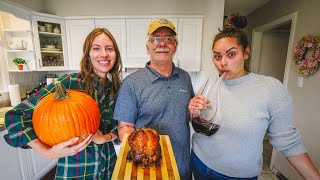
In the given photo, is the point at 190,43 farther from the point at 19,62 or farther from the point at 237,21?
the point at 19,62

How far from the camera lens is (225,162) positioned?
0.75m

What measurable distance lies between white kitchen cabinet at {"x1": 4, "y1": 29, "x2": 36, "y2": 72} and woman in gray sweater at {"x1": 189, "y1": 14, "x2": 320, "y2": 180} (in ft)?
8.33

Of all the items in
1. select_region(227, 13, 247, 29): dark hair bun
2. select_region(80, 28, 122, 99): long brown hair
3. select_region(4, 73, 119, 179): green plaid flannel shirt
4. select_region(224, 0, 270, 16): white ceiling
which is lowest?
select_region(4, 73, 119, 179): green plaid flannel shirt

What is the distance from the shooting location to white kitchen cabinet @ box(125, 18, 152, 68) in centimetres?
233

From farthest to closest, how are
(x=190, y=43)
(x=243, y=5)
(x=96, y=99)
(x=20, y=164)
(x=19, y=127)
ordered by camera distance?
1. (x=243, y=5)
2. (x=190, y=43)
3. (x=20, y=164)
4. (x=96, y=99)
5. (x=19, y=127)

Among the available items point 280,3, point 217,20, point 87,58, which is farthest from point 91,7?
point 280,3

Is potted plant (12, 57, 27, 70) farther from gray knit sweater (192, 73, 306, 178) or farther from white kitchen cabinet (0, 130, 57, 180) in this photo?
gray knit sweater (192, 73, 306, 178)

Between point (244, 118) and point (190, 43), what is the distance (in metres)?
1.86

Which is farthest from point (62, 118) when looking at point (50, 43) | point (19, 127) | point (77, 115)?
point (50, 43)

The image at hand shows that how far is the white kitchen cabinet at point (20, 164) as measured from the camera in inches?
55.5

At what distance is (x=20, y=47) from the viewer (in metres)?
2.15

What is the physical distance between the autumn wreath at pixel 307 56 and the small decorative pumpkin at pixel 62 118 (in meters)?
2.17

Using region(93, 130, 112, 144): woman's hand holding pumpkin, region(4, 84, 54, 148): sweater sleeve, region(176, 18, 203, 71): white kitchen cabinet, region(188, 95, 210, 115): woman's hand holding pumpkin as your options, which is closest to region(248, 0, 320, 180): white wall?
region(176, 18, 203, 71): white kitchen cabinet

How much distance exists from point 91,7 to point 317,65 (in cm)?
309
